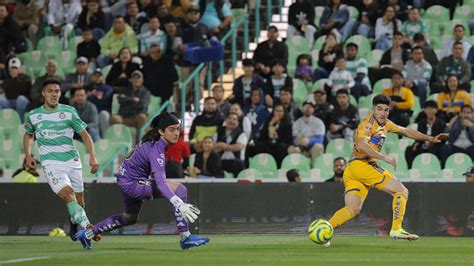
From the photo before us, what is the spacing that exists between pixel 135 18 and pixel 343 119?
6797mm

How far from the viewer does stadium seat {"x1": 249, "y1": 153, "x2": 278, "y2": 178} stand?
23.9m

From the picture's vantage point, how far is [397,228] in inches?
678

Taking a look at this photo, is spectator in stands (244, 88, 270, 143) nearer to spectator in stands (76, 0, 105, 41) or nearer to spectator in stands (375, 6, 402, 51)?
spectator in stands (375, 6, 402, 51)

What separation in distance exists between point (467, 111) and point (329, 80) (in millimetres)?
3497

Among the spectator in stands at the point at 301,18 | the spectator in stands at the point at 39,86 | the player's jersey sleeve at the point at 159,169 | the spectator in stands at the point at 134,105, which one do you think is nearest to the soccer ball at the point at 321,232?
the player's jersey sleeve at the point at 159,169

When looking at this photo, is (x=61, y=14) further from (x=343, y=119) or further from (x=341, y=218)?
(x=341, y=218)

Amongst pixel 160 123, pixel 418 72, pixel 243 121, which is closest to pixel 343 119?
pixel 243 121

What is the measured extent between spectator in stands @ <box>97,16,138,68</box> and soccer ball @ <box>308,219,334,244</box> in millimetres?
12367

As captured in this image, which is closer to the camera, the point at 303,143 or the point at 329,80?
the point at 303,143

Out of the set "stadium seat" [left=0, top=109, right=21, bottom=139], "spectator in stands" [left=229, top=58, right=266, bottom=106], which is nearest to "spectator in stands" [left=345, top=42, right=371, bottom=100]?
"spectator in stands" [left=229, top=58, right=266, bottom=106]

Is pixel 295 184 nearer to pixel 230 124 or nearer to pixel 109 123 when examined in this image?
pixel 230 124

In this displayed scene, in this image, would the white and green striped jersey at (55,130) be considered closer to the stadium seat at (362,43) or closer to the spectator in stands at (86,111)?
the spectator in stands at (86,111)

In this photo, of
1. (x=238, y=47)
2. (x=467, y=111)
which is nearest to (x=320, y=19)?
(x=238, y=47)

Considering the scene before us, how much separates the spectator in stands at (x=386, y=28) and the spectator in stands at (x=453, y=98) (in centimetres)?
251
